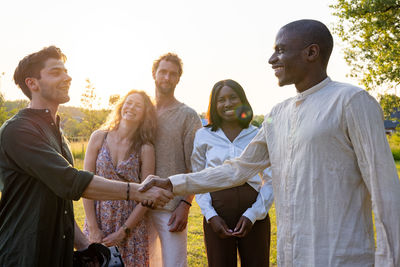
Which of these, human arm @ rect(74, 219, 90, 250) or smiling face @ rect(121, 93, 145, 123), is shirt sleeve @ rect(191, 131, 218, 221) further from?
human arm @ rect(74, 219, 90, 250)

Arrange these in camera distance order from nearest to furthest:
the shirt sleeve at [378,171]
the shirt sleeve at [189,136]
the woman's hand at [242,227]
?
the shirt sleeve at [378,171]
the woman's hand at [242,227]
the shirt sleeve at [189,136]

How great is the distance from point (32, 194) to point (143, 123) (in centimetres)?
185

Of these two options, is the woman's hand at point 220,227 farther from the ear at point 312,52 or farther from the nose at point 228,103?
the ear at point 312,52

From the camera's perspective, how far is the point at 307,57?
8.30ft

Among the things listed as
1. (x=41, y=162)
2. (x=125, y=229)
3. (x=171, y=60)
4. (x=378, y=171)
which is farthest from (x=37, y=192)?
(x=171, y=60)

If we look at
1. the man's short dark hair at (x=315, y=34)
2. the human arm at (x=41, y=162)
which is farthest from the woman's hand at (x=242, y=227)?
the man's short dark hair at (x=315, y=34)

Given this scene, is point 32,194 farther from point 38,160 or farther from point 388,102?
point 388,102

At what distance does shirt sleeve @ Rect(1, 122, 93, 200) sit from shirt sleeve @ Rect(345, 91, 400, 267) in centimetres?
188

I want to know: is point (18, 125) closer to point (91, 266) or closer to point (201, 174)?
point (91, 266)

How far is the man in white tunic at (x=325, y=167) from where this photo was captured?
6.86 feet

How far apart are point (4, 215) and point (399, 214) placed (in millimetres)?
2463

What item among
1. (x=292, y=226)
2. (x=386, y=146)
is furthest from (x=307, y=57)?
(x=292, y=226)

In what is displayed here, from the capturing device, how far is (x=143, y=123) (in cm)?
440

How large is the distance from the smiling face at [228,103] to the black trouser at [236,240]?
0.80m
